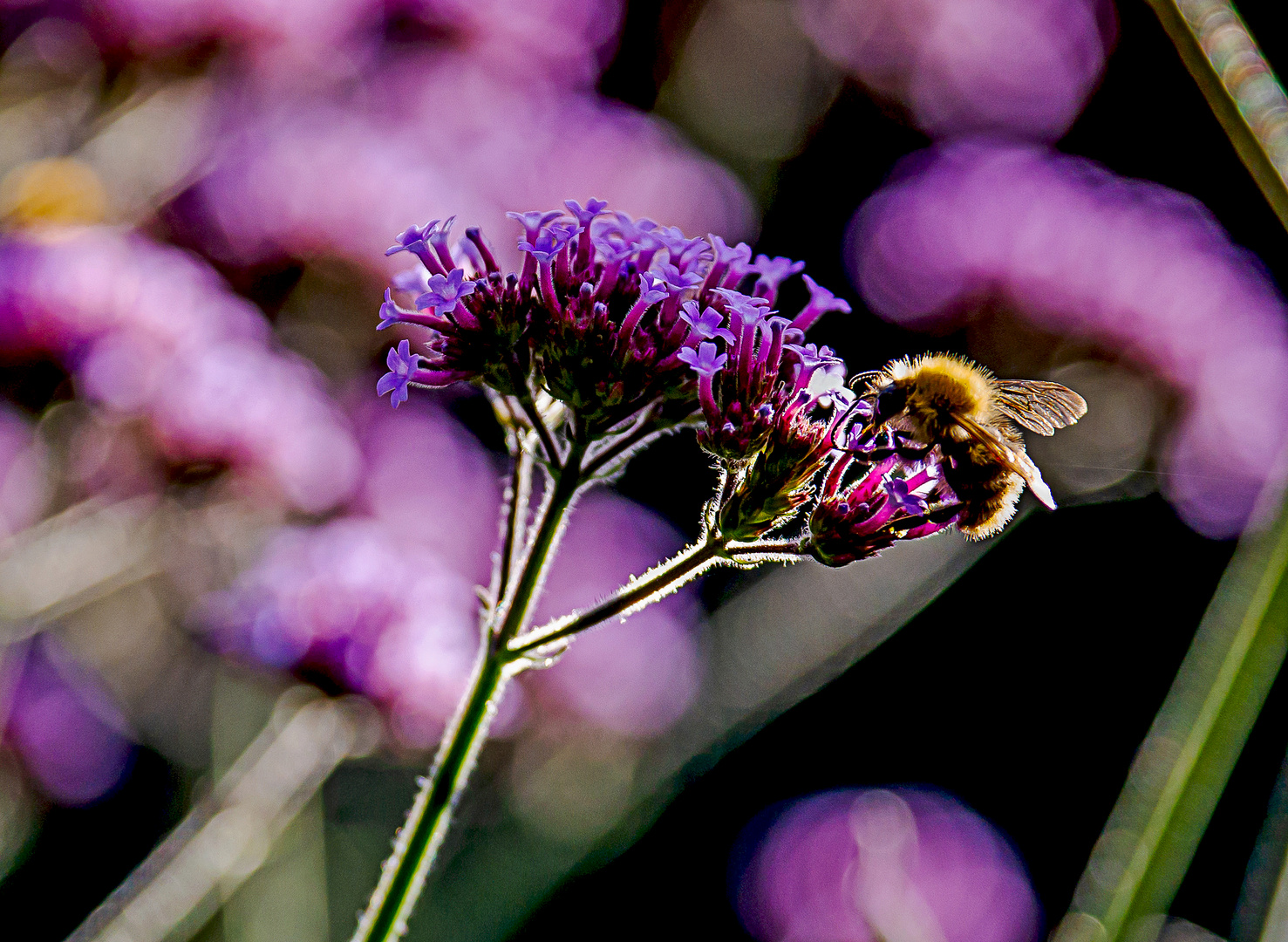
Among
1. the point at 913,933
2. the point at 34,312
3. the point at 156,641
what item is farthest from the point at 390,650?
the point at 913,933

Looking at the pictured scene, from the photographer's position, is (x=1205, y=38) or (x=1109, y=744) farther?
(x=1109, y=744)

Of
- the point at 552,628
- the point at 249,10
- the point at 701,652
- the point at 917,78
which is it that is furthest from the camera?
the point at 917,78

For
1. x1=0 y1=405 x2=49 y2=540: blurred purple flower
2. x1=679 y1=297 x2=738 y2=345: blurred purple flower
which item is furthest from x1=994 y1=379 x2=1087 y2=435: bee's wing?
x1=0 y1=405 x2=49 y2=540: blurred purple flower

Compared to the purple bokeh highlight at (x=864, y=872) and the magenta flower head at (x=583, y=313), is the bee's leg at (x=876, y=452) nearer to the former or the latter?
the magenta flower head at (x=583, y=313)

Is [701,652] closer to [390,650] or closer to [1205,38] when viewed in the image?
[390,650]

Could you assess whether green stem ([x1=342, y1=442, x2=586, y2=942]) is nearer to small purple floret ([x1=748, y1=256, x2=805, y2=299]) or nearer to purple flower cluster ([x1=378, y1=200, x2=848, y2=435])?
purple flower cluster ([x1=378, y1=200, x2=848, y2=435])

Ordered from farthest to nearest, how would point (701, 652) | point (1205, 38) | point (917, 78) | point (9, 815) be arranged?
point (917, 78) < point (701, 652) < point (9, 815) < point (1205, 38)

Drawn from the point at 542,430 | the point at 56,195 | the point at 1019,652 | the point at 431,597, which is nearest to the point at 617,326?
the point at 542,430
